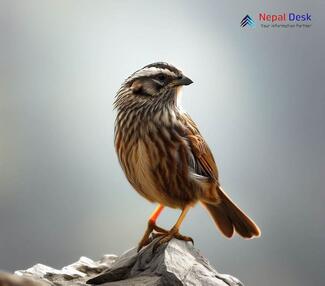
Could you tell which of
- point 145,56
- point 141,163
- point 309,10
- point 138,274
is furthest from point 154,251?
point 309,10

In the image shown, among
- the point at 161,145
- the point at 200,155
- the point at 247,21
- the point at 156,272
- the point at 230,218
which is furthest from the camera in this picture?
the point at 247,21

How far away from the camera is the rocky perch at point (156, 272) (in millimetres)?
3193

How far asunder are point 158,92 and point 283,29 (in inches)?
86.8

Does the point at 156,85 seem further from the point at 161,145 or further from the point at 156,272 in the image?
the point at 156,272

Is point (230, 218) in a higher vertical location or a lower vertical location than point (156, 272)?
higher

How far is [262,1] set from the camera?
16.9 feet

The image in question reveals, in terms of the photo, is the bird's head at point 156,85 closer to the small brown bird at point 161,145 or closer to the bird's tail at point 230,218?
the small brown bird at point 161,145

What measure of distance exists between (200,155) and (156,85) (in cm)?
48

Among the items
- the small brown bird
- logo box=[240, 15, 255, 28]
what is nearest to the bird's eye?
the small brown bird

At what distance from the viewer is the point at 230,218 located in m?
3.83

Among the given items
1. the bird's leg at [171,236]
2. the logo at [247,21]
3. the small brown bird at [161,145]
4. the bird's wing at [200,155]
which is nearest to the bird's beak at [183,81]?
the small brown bird at [161,145]

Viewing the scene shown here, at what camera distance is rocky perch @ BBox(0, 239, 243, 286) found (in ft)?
10.5

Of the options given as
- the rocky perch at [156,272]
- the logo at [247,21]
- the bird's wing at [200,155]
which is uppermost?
the logo at [247,21]

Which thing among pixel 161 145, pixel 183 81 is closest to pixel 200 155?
pixel 161 145
